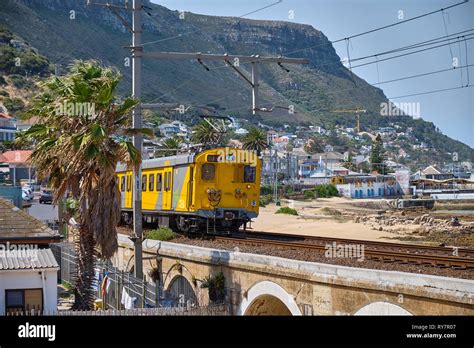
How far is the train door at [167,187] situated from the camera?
86.7 ft

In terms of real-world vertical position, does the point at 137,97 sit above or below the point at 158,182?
above

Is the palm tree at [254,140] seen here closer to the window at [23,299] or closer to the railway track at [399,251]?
the railway track at [399,251]

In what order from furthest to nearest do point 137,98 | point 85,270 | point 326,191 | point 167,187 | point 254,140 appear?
point 326,191
point 254,140
point 167,187
point 137,98
point 85,270

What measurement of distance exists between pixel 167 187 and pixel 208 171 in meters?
2.54

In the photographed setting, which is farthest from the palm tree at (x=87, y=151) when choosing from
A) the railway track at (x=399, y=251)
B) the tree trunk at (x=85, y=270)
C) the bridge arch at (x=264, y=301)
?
the railway track at (x=399, y=251)

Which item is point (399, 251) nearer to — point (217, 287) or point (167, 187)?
point (217, 287)

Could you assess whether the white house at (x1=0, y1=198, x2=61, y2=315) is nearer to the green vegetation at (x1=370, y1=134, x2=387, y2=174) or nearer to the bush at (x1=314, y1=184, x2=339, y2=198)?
the bush at (x1=314, y1=184, x2=339, y2=198)

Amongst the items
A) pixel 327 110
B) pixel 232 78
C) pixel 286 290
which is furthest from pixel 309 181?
pixel 286 290

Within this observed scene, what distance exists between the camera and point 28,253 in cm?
1653

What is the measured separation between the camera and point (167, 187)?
87.8 ft

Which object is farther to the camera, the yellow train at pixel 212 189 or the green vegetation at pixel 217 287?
the yellow train at pixel 212 189

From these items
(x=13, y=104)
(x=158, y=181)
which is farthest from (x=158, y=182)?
(x=13, y=104)

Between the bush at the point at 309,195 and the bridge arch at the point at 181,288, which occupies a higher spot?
the bush at the point at 309,195

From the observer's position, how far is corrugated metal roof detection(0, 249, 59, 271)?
15.7 meters
